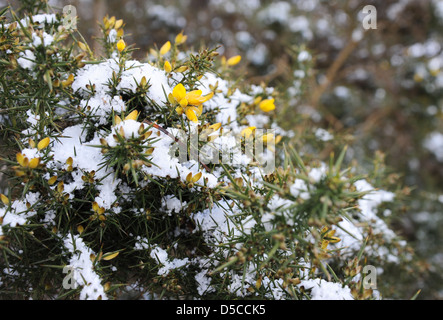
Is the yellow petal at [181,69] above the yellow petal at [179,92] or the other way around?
above

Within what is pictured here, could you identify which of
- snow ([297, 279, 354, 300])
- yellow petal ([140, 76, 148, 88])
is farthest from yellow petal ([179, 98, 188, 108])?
snow ([297, 279, 354, 300])

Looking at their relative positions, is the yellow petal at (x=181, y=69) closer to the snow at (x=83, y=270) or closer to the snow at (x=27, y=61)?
the snow at (x=27, y=61)

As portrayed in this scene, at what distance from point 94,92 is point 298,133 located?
1180mm

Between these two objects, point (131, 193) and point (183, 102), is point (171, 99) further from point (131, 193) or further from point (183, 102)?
point (131, 193)

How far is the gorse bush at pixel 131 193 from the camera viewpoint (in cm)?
76

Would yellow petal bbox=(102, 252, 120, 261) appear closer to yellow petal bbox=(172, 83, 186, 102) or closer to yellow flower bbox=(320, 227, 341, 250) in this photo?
yellow petal bbox=(172, 83, 186, 102)

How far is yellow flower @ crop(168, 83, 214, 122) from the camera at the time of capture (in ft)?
2.76

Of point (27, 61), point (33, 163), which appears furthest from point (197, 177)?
point (27, 61)

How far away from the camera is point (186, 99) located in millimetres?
847

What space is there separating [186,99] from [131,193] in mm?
311

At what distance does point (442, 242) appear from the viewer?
258cm

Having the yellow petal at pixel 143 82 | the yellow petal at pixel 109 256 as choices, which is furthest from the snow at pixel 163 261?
the yellow petal at pixel 143 82

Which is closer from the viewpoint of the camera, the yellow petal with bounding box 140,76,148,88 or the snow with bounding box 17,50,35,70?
the snow with bounding box 17,50,35,70
